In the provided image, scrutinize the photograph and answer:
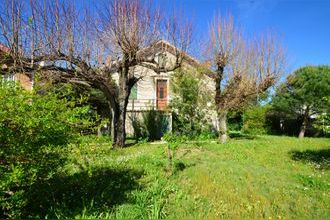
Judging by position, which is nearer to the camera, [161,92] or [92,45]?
[92,45]

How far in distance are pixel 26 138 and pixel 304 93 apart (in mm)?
24613

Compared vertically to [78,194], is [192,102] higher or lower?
higher

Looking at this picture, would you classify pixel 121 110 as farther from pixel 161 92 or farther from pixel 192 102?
pixel 161 92

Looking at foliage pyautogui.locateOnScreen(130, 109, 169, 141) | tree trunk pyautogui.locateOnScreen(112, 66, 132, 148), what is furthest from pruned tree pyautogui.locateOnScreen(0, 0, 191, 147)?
foliage pyautogui.locateOnScreen(130, 109, 169, 141)

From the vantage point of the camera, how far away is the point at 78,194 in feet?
24.1

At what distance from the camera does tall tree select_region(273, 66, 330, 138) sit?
85.2 ft

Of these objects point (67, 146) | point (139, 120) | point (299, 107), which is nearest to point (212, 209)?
point (67, 146)

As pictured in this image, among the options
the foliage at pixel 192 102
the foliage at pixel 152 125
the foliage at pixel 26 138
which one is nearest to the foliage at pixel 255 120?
the foliage at pixel 152 125

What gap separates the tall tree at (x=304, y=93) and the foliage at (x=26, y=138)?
22.1 meters

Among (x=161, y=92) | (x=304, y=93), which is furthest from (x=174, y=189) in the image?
(x=304, y=93)

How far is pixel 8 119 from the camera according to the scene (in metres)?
4.91

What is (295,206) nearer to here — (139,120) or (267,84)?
(267,84)

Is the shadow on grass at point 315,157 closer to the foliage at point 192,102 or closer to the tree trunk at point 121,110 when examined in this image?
the foliage at point 192,102

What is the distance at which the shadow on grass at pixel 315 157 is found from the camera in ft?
35.9
